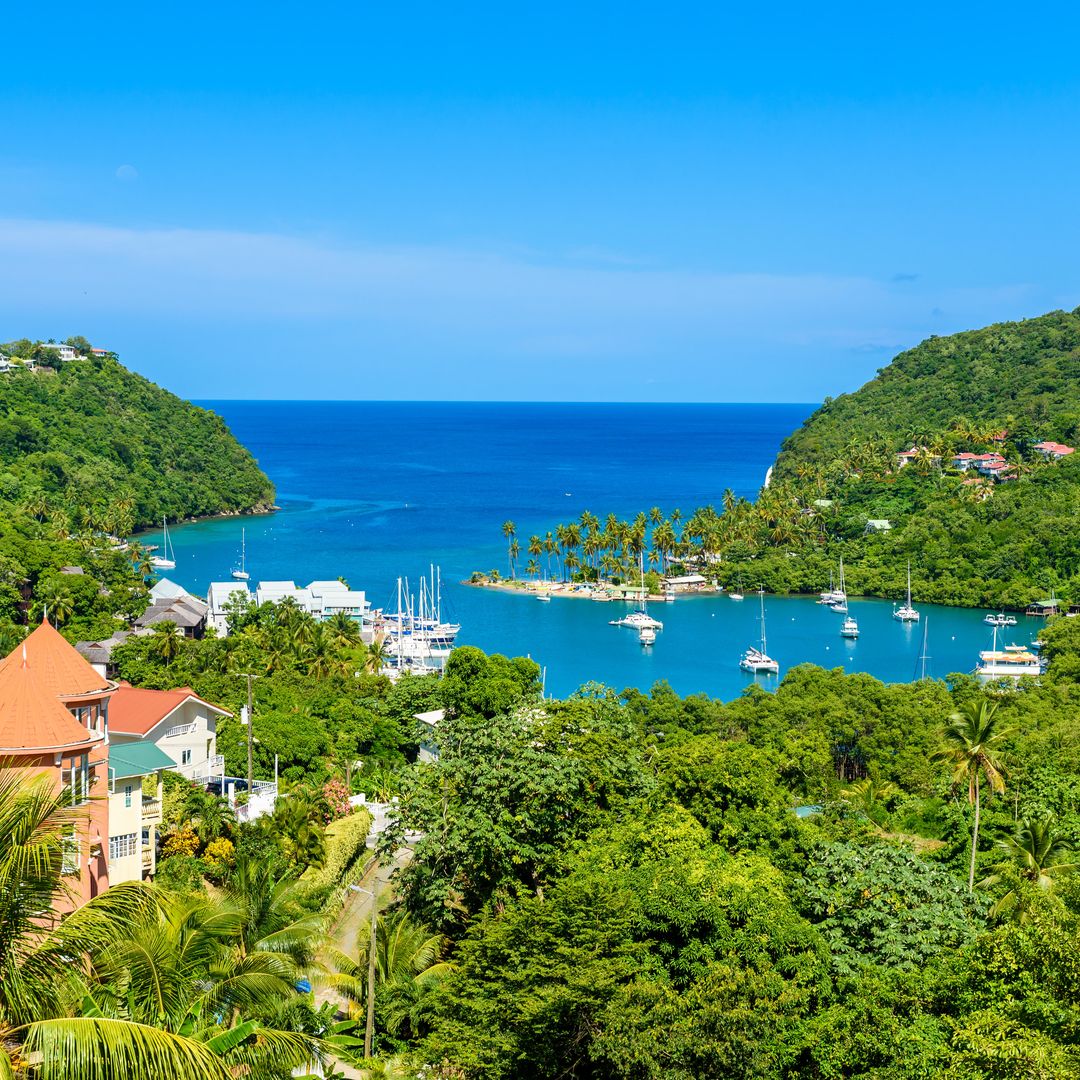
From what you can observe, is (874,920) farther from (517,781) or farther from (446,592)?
(446,592)

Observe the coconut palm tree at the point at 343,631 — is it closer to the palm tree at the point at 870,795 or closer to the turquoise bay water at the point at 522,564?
the turquoise bay water at the point at 522,564

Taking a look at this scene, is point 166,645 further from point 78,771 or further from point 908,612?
point 908,612

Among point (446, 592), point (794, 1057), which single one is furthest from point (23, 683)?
point (446, 592)

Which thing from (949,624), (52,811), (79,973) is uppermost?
(52,811)

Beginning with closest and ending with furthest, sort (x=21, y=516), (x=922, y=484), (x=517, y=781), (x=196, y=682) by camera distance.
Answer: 1. (x=517, y=781)
2. (x=196, y=682)
3. (x=21, y=516)
4. (x=922, y=484)

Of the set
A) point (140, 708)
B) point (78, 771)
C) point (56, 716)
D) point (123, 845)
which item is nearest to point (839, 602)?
point (140, 708)

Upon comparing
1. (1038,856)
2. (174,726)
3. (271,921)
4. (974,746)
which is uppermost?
(974,746)
